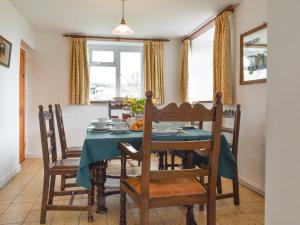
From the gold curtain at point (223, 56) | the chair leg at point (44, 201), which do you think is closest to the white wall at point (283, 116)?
the chair leg at point (44, 201)

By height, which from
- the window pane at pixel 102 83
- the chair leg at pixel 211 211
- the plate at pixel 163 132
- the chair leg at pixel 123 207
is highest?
the window pane at pixel 102 83

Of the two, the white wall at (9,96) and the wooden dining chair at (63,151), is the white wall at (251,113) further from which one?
the white wall at (9,96)

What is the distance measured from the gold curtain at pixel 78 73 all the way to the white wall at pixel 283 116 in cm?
439

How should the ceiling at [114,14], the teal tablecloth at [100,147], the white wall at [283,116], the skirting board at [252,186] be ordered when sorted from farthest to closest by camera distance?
the ceiling at [114,14]
the skirting board at [252,186]
the teal tablecloth at [100,147]
the white wall at [283,116]

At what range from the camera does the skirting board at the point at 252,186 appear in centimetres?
297

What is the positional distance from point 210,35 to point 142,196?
3.75m

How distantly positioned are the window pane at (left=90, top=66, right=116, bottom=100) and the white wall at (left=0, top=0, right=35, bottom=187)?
4.99ft

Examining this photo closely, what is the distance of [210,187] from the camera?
1.68 meters

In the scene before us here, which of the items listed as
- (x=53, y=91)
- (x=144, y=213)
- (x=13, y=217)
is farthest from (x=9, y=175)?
(x=144, y=213)

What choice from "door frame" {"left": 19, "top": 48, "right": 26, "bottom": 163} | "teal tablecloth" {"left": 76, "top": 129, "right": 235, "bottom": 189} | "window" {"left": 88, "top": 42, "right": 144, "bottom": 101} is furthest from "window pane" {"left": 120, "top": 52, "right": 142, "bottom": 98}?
"teal tablecloth" {"left": 76, "top": 129, "right": 235, "bottom": 189}

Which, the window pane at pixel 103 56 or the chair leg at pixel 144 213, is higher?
the window pane at pixel 103 56

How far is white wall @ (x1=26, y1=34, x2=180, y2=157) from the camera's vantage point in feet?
16.5

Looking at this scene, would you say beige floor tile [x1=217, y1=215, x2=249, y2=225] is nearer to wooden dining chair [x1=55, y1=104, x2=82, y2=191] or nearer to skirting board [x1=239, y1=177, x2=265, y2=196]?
skirting board [x1=239, y1=177, x2=265, y2=196]

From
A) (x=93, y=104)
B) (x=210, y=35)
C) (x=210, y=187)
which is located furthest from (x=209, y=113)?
(x=93, y=104)
